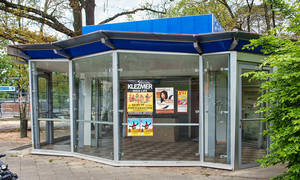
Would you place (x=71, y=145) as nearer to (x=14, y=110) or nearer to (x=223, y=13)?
(x=223, y=13)

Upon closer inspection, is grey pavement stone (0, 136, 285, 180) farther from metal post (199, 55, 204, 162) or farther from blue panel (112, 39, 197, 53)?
blue panel (112, 39, 197, 53)

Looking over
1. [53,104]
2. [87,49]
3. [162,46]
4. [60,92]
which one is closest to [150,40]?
[162,46]

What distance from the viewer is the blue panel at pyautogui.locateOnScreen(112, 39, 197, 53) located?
17.6 feet

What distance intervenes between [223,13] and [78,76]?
10905mm

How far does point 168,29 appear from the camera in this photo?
21.4 ft

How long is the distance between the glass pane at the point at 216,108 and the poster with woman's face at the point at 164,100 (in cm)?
80

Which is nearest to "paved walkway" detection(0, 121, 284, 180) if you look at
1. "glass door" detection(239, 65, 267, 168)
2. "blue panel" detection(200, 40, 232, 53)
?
"glass door" detection(239, 65, 267, 168)

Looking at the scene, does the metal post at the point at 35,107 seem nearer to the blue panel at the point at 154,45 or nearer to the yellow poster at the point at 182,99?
the blue panel at the point at 154,45

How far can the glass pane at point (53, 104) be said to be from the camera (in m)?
6.87

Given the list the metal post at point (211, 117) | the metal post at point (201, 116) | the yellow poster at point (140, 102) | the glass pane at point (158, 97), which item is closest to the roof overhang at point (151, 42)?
the glass pane at point (158, 97)

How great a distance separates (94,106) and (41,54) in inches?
87.6

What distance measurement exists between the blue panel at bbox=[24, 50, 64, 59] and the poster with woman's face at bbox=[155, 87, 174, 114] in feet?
10.4

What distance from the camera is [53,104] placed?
7.16 meters

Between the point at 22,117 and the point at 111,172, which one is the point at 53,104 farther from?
the point at 22,117
